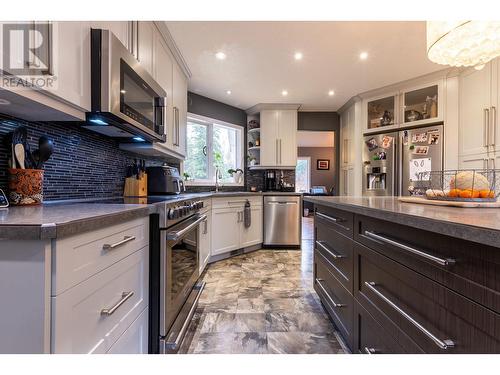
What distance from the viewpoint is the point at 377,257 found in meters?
1.13

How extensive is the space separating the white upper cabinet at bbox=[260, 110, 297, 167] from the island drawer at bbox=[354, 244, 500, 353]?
3265 millimetres

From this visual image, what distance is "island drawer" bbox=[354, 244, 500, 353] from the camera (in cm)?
64

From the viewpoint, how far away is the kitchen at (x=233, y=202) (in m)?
0.70

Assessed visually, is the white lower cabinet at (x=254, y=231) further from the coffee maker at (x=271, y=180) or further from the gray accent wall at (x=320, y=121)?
the gray accent wall at (x=320, y=121)

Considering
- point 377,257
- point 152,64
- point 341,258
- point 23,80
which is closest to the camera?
point 23,80

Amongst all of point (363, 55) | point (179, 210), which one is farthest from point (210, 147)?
point (179, 210)

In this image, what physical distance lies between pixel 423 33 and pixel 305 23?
46.1 inches

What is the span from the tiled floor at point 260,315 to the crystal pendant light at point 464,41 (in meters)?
1.90

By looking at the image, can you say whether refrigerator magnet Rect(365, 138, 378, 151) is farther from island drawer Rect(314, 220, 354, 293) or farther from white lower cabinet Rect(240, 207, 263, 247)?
island drawer Rect(314, 220, 354, 293)

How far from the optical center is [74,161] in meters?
1.60

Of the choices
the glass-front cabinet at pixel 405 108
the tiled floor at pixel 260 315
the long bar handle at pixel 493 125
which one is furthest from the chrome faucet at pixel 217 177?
the long bar handle at pixel 493 125

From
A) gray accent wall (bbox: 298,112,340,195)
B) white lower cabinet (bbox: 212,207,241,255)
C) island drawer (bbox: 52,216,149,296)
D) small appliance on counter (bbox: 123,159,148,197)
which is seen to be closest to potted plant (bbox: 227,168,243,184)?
white lower cabinet (bbox: 212,207,241,255)

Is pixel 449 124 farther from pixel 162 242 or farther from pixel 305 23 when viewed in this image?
pixel 162 242

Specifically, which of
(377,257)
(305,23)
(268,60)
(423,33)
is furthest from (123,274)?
(423,33)
